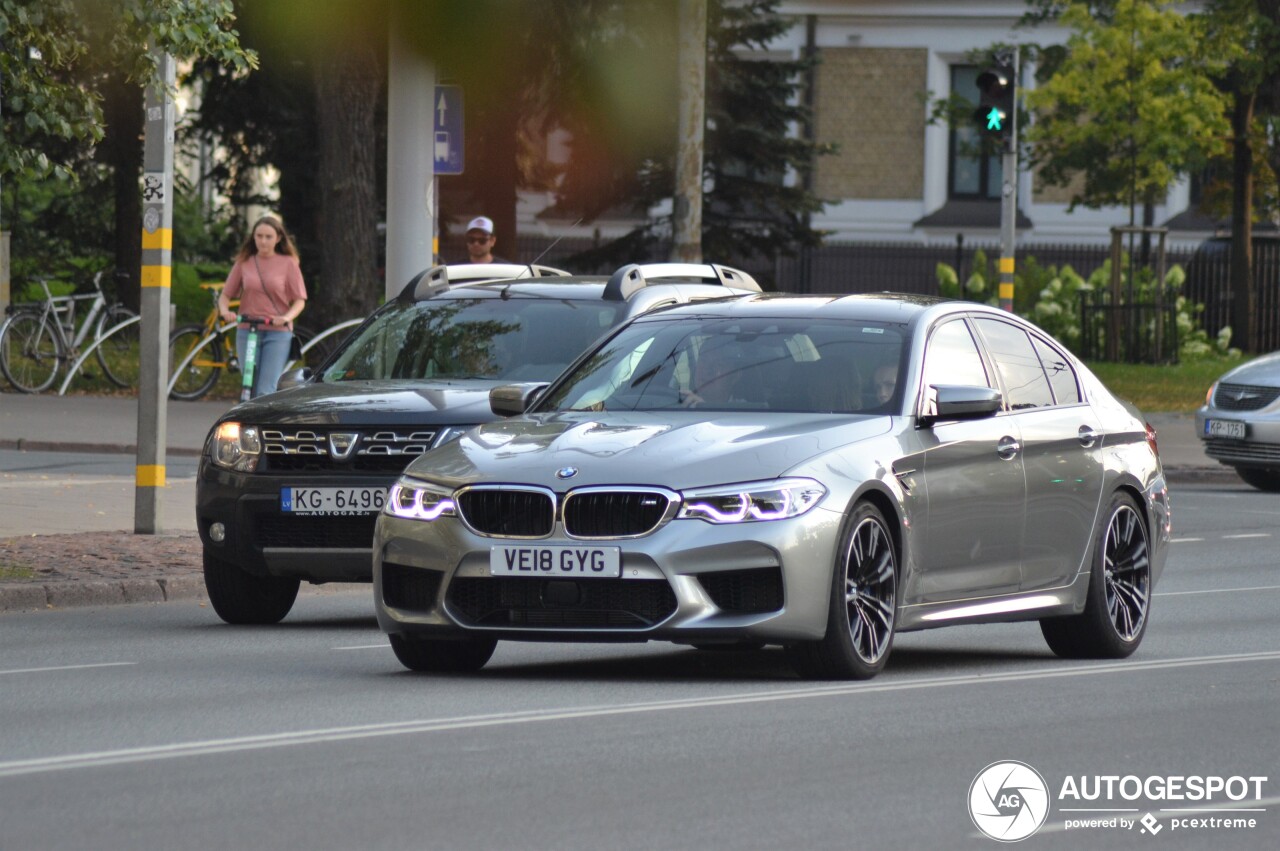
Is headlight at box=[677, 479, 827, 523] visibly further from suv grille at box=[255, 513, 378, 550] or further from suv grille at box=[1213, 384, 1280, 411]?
suv grille at box=[1213, 384, 1280, 411]

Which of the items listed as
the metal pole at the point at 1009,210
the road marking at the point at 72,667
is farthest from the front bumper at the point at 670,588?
the metal pole at the point at 1009,210

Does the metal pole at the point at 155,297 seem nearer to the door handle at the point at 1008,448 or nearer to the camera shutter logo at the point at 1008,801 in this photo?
the door handle at the point at 1008,448

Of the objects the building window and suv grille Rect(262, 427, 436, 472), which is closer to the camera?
suv grille Rect(262, 427, 436, 472)

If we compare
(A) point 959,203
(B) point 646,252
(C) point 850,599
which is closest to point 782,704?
(C) point 850,599

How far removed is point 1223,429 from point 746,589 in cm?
1472

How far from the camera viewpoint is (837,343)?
33.0ft

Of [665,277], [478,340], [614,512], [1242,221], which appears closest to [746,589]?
[614,512]

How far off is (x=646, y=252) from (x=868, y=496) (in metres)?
32.5

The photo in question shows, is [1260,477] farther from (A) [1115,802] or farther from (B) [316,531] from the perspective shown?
(A) [1115,802]

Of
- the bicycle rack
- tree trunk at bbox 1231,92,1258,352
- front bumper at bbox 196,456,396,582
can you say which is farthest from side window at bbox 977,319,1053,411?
tree trunk at bbox 1231,92,1258,352

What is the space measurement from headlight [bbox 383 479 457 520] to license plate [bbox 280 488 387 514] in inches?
88.3

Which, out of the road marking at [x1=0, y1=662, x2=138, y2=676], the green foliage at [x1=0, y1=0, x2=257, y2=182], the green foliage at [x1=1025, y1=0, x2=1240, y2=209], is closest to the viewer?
the road marking at [x1=0, y1=662, x2=138, y2=676]

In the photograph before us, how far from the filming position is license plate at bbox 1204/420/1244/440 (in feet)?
74.4

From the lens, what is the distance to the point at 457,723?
8.23 m
